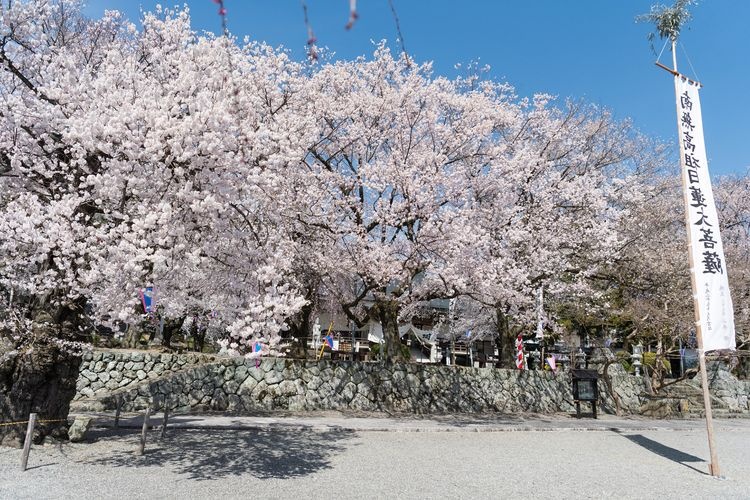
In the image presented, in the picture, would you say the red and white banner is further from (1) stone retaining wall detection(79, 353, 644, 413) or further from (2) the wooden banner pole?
(2) the wooden banner pole

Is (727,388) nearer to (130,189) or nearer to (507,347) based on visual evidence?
(507,347)

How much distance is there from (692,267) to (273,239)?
8.23m

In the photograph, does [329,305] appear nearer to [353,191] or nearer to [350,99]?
[353,191]

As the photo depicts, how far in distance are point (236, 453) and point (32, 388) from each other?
12.5 ft

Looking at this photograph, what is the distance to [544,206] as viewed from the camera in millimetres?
18078

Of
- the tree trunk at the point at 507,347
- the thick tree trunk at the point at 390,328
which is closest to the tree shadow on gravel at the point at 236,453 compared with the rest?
the thick tree trunk at the point at 390,328

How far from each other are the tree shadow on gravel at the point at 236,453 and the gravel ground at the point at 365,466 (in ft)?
0.07

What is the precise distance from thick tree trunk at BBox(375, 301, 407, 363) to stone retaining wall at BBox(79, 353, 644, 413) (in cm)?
39

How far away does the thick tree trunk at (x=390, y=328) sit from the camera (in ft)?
53.3

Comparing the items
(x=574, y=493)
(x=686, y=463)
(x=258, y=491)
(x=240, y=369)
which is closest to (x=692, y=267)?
(x=686, y=463)

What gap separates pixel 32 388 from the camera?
9047mm

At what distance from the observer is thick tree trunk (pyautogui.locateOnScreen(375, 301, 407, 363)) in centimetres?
1625

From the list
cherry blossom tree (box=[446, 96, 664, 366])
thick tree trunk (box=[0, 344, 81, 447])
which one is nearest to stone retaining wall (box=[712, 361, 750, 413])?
cherry blossom tree (box=[446, 96, 664, 366])

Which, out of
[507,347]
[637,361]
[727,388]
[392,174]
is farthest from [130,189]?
[727,388]
